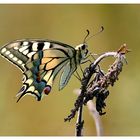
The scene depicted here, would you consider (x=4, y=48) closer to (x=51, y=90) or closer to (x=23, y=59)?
(x=23, y=59)

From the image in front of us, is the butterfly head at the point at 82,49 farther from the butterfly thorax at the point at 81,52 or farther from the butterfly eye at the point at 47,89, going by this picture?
the butterfly eye at the point at 47,89

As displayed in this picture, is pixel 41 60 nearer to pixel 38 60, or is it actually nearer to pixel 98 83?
pixel 38 60

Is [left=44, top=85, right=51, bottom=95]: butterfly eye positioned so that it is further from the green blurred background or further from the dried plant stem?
the dried plant stem

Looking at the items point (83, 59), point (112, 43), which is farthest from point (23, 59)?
point (112, 43)

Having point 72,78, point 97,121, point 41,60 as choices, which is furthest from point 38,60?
point 97,121

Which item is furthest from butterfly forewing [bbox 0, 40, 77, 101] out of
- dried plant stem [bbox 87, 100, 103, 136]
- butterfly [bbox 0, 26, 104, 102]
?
dried plant stem [bbox 87, 100, 103, 136]

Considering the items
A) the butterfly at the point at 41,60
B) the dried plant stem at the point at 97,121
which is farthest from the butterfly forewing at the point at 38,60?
the dried plant stem at the point at 97,121
